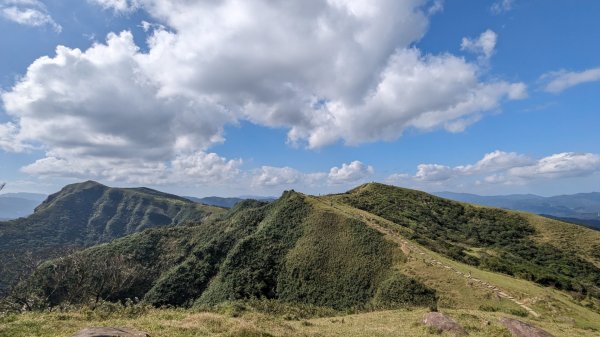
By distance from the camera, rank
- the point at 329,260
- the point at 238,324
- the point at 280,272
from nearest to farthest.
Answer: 1. the point at 238,324
2. the point at 329,260
3. the point at 280,272

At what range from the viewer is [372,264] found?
5909 cm

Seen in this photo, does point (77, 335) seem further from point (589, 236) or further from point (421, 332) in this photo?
point (589, 236)

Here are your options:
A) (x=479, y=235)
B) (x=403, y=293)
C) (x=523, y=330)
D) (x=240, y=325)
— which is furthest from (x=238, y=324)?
(x=479, y=235)

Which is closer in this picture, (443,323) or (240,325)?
(240,325)

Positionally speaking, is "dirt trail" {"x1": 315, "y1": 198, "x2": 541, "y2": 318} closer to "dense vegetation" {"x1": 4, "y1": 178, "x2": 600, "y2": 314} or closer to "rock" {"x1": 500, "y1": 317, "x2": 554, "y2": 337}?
"dense vegetation" {"x1": 4, "y1": 178, "x2": 600, "y2": 314}

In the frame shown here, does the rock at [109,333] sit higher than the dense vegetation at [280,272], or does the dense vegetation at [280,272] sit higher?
the rock at [109,333]

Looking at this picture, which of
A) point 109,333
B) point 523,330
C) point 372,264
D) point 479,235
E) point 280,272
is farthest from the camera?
point 479,235

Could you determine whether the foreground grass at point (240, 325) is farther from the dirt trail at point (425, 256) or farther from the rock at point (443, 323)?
the dirt trail at point (425, 256)

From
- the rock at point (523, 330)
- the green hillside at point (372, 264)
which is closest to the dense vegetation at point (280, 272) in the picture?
the green hillside at point (372, 264)

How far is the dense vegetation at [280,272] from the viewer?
180 ft

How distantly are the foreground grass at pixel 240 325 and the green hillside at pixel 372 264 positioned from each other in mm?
4556

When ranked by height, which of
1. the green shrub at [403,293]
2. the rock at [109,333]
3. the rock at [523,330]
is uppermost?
the rock at [109,333]

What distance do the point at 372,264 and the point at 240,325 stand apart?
41338mm

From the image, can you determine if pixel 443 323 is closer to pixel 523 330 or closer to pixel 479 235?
pixel 523 330
